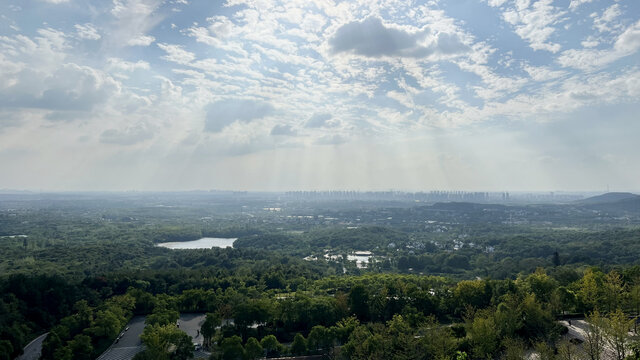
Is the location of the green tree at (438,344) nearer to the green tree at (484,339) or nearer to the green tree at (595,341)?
the green tree at (484,339)

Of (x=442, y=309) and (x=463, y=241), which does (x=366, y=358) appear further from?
(x=463, y=241)

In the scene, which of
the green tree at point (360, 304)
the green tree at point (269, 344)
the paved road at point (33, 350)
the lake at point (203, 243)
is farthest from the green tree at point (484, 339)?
the lake at point (203, 243)

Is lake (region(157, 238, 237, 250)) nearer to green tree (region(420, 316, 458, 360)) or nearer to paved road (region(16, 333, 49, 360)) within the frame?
paved road (region(16, 333, 49, 360))

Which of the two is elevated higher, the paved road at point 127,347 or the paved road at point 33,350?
the paved road at point 127,347

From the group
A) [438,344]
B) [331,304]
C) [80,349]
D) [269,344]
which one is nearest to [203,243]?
[80,349]

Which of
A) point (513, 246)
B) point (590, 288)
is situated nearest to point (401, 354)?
point (590, 288)

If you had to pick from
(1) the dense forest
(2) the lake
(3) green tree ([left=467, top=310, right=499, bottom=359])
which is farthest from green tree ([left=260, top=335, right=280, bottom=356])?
(2) the lake
